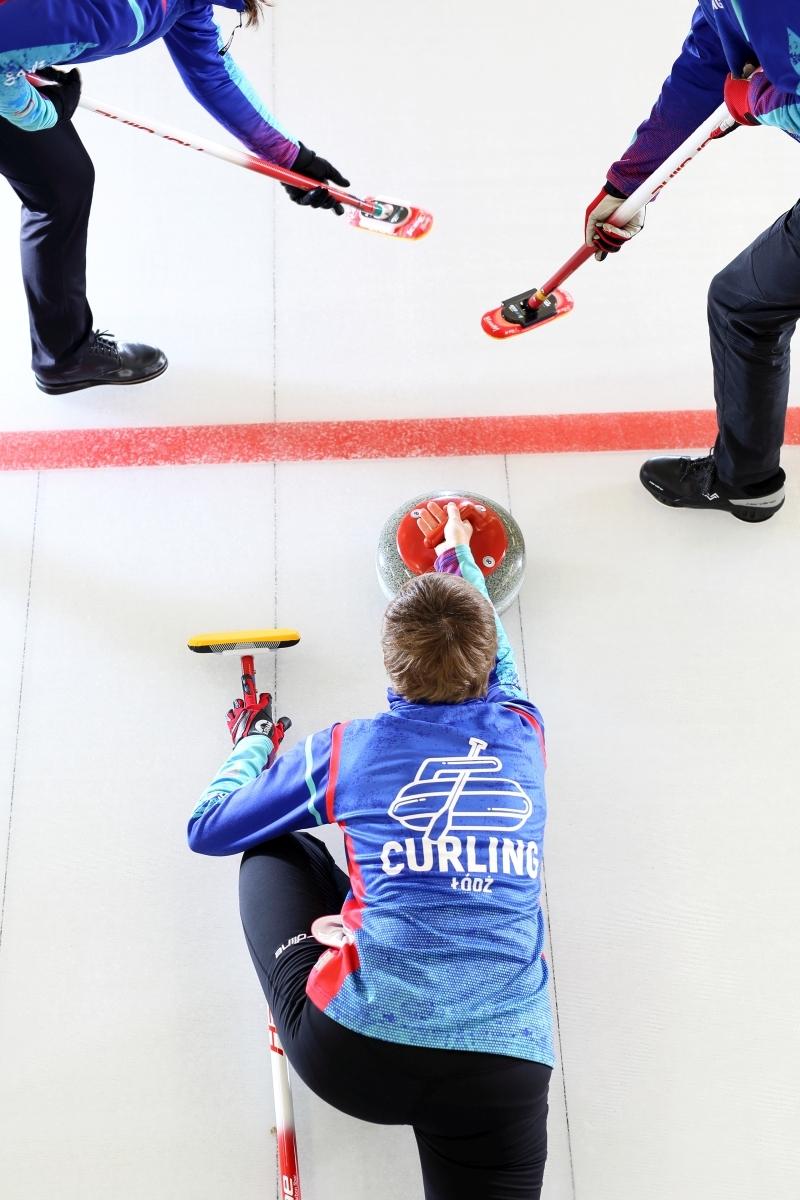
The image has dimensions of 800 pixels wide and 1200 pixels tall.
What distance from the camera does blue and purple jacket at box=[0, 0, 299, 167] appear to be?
6.17ft

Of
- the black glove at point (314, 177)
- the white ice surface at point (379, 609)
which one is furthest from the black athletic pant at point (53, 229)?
the black glove at point (314, 177)

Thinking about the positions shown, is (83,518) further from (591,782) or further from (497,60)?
(497,60)

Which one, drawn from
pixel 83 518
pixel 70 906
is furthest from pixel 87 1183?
pixel 83 518

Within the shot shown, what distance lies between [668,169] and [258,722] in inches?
58.6

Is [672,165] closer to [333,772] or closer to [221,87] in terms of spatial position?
[221,87]

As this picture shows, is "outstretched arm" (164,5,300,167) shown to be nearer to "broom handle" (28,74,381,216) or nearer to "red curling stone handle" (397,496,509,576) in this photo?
"broom handle" (28,74,381,216)

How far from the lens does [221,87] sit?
243 cm

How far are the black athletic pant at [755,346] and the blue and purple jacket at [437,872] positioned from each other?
109 cm

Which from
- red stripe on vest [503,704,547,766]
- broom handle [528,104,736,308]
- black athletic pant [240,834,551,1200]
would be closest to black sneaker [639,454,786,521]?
broom handle [528,104,736,308]

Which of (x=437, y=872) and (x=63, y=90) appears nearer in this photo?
(x=437, y=872)

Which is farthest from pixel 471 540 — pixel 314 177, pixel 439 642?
pixel 314 177

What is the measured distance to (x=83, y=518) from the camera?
2605 mm

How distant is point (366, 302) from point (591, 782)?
1468 mm

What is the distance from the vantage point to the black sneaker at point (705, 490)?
8.52 feet
